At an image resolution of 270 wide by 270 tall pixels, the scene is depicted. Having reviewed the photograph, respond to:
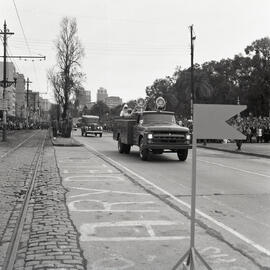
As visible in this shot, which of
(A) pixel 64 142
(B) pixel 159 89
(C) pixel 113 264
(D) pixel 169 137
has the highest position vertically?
(B) pixel 159 89

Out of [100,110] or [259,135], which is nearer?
[259,135]

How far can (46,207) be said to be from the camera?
8.60 meters

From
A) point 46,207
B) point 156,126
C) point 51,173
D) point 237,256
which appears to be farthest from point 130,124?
point 237,256

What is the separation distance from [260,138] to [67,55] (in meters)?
19.7

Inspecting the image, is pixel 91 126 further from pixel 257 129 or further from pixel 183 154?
pixel 183 154

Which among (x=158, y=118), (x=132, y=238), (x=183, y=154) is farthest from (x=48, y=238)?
(x=158, y=118)

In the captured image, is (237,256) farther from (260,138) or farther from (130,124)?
(260,138)

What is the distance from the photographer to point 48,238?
6.21 meters

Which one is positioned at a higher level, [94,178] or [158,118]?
[158,118]

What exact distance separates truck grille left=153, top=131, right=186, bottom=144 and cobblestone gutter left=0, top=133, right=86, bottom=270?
29.1 ft

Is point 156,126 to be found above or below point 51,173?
above

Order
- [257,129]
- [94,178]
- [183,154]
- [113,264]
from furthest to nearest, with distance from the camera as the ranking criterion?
[257,129], [183,154], [94,178], [113,264]

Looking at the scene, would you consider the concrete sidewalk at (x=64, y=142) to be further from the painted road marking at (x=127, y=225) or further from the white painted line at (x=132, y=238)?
the white painted line at (x=132, y=238)

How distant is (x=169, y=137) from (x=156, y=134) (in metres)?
0.52
